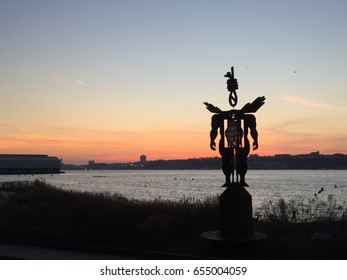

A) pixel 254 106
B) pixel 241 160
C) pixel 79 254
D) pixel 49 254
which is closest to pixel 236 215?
pixel 241 160

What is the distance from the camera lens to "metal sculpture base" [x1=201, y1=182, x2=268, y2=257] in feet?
37.0

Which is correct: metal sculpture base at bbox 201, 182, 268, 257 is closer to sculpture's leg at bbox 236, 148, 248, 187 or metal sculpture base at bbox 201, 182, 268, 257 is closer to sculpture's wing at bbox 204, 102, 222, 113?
sculpture's leg at bbox 236, 148, 248, 187

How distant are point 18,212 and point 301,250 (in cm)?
1591

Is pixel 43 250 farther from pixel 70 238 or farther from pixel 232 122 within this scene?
pixel 232 122

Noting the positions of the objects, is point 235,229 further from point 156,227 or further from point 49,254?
point 49,254

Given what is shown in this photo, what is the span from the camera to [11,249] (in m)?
14.5

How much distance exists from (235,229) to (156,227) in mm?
5665

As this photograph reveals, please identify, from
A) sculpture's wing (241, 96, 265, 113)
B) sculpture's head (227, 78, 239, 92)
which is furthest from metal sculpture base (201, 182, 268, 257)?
sculpture's head (227, 78, 239, 92)

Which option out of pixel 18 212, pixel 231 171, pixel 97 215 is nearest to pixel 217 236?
pixel 231 171

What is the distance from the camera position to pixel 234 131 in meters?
12.5

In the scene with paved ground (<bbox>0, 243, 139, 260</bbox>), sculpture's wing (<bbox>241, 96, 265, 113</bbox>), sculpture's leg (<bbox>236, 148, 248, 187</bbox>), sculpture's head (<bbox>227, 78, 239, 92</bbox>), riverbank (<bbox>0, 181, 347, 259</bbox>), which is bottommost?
paved ground (<bbox>0, 243, 139, 260</bbox>)

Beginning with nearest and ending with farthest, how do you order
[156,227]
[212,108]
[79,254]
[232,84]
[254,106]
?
[254,106], [232,84], [212,108], [79,254], [156,227]

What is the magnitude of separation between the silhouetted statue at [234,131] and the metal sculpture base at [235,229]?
553 millimetres

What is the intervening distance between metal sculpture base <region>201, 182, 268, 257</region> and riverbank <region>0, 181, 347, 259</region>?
1.42 feet
